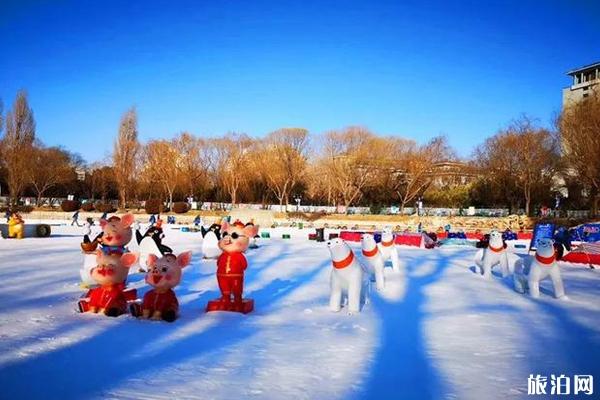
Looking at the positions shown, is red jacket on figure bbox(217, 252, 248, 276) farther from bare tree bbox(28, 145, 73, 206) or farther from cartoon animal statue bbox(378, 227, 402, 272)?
bare tree bbox(28, 145, 73, 206)

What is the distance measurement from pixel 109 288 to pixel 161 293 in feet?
3.01

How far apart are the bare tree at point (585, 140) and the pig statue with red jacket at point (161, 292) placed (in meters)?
35.2

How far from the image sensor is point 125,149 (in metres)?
50.2

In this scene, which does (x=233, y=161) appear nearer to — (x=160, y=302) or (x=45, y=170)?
(x=45, y=170)

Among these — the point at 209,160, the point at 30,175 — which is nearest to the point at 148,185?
the point at 209,160

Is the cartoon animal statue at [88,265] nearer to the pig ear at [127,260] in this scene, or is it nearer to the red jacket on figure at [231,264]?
the pig ear at [127,260]

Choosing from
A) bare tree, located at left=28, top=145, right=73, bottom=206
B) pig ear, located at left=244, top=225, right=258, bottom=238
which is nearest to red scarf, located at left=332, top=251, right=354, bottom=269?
pig ear, located at left=244, top=225, right=258, bottom=238

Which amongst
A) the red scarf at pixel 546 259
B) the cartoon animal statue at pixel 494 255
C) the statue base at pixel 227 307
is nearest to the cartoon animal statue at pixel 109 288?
the statue base at pixel 227 307

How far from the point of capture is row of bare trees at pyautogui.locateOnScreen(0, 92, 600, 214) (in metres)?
43.4

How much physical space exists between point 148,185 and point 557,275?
51.2 metres

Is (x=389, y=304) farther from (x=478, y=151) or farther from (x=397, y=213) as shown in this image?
(x=478, y=151)

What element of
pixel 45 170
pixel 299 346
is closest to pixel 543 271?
pixel 299 346

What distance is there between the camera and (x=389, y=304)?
8281mm

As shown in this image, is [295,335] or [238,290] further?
[238,290]
